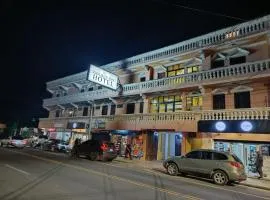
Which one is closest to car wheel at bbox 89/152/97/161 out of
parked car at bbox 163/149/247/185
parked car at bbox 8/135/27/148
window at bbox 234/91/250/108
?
parked car at bbox 163/149/247/185

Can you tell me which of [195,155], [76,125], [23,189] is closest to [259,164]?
[195,155]

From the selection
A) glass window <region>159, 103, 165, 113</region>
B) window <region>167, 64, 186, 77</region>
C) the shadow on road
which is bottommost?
the shadow on road

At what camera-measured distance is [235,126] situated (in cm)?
1700

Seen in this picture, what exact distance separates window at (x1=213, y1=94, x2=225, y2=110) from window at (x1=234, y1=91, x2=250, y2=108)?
1.05 metres

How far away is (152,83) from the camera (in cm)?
2405

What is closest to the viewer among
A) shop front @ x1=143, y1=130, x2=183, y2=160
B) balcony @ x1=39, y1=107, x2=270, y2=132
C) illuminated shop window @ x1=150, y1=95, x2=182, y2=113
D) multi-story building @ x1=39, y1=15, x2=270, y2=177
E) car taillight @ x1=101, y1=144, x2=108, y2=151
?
balcony @ x1=39, y1=107, x2=270, y2=132

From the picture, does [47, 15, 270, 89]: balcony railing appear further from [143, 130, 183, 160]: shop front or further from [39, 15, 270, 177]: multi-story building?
[143, 130, 183, 160]: shop front

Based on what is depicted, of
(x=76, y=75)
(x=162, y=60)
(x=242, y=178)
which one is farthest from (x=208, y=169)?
(x=76, y=75)

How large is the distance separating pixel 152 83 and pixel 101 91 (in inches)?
319

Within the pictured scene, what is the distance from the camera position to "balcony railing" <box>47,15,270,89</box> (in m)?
18.3

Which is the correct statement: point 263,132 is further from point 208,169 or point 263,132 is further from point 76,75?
point 76,75

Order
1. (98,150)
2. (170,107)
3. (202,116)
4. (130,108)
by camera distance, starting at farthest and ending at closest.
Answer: (130,108), (170,107), (98,150), (202,116)

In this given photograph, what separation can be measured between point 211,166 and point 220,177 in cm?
72

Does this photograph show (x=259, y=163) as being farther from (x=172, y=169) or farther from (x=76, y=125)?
(x=76, y=125)
